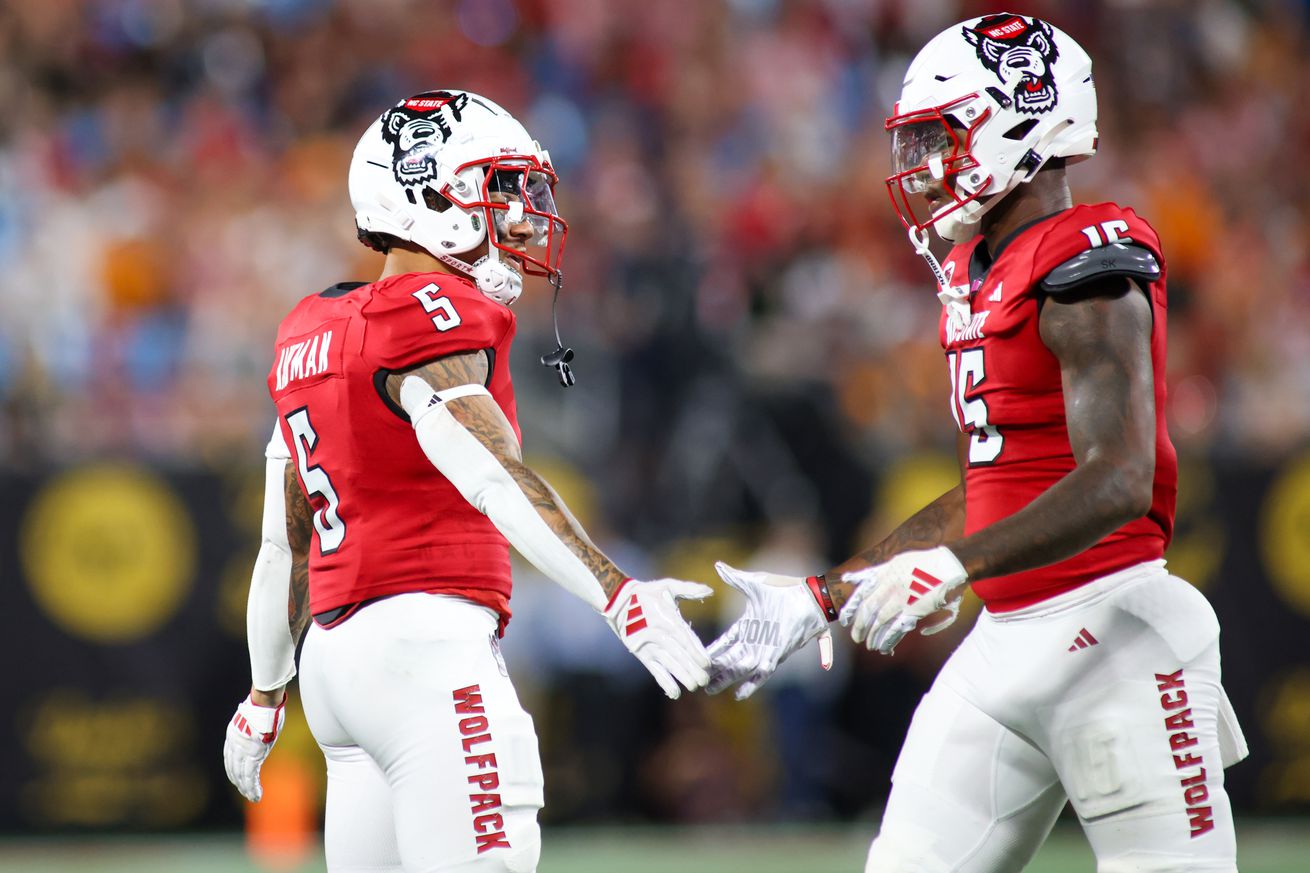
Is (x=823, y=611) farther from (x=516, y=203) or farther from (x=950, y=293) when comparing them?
(x=516, y=203)

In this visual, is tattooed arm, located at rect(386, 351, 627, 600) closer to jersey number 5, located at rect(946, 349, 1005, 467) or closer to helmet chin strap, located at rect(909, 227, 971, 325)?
jersey number 5, located at rect(946, 349, 1005, 467)

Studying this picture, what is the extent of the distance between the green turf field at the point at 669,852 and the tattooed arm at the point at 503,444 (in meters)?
3.74

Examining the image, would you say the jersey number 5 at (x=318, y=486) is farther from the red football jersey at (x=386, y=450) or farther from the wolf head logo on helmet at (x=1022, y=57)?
the wolf head logo on helmet at (x=1022, y=57)

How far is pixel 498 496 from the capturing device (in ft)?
10.9

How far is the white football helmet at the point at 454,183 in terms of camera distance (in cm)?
372

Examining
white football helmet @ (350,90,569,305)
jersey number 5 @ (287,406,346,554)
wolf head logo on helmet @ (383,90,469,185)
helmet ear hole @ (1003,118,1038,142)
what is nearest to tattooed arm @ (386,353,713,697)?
jersey number 5 @ (287,406,346,554)

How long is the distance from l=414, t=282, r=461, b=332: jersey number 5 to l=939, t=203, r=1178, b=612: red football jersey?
1.11 m

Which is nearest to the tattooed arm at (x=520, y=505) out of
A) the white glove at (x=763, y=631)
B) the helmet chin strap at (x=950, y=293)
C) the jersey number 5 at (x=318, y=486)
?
the white glove at (x=763, y=631)

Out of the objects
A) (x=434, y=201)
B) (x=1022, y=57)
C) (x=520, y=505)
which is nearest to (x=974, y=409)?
(x=1022, y=57)

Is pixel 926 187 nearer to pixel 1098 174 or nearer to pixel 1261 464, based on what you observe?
pixel 1261 464

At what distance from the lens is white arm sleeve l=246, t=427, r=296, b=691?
3.94 metres

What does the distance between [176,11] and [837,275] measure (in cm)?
418

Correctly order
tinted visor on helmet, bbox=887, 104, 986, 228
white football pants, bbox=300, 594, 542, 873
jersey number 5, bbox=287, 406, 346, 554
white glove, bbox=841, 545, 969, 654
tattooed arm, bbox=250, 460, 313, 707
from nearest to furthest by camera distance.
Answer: white glove, bbox=841, 545, 969, 654 → white football pants, bbox=300, 594, 542, 873 → jersey number 5, bbox=287, 406, 346, 554 → tinted visor on helmet, bbox=887, 104, 986, 228 → tattooed arm, bbox=250, 460, 313, 707

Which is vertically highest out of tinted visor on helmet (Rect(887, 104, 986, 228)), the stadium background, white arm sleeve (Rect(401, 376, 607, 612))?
tinted visor on helmet (Rect(887, 104, 986, 228))
